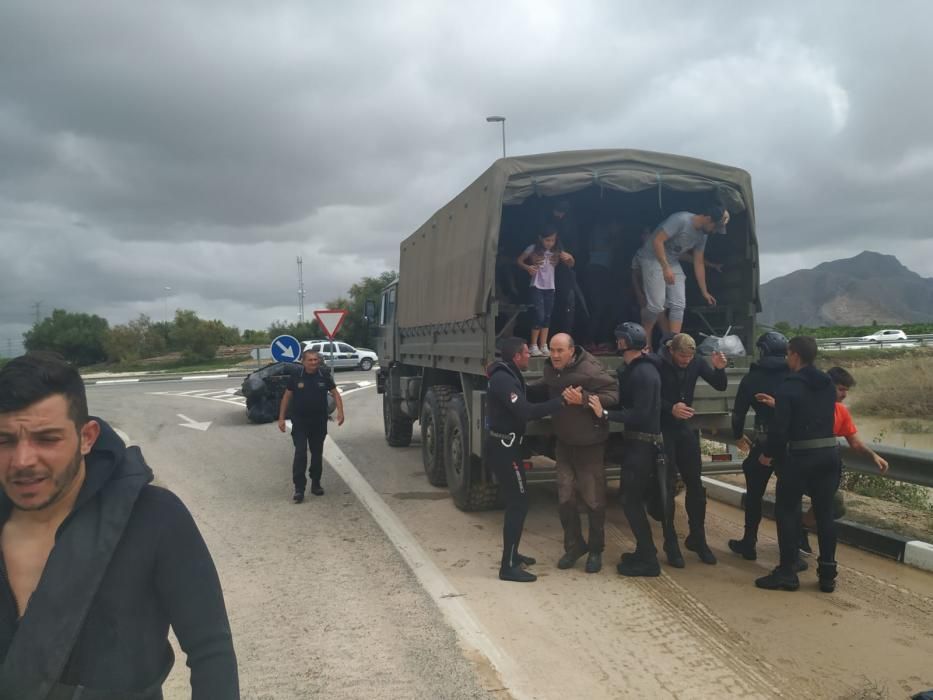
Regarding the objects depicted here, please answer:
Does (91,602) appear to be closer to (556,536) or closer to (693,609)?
(693,609)

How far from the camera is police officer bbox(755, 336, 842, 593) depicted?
480cm

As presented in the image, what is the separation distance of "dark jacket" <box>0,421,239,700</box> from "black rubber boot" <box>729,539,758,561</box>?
478cm

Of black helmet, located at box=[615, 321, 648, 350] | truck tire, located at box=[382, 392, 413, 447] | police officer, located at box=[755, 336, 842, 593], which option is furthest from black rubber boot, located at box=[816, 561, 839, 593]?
truck tire, located at box=[382, 392, 413, 447]

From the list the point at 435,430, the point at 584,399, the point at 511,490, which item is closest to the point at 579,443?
the point at 584,399

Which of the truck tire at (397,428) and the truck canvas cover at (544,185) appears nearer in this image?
the truck canvas cover at (544,185)

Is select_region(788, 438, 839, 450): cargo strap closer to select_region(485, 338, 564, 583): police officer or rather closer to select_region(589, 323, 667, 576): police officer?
select_region(589, 323, 667, 576): police officer

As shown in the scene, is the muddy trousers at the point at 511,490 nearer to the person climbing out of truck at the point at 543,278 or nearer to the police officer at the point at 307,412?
the person climbing out of truck at the point at 543,278

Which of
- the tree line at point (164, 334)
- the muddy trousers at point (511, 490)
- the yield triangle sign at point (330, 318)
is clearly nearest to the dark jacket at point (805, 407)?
the muddy trousers at point (511, 490)

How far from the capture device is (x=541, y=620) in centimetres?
445

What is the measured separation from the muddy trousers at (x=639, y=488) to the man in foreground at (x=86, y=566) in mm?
4044

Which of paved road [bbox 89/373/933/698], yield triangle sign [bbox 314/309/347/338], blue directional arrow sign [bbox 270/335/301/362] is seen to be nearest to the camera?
paved road [bbox 89/373/933/698]

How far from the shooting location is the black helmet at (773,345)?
5.43 metres

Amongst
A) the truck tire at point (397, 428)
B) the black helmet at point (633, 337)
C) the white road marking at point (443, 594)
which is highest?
the black helmet at point (633, 337)

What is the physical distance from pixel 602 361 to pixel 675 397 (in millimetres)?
1043
